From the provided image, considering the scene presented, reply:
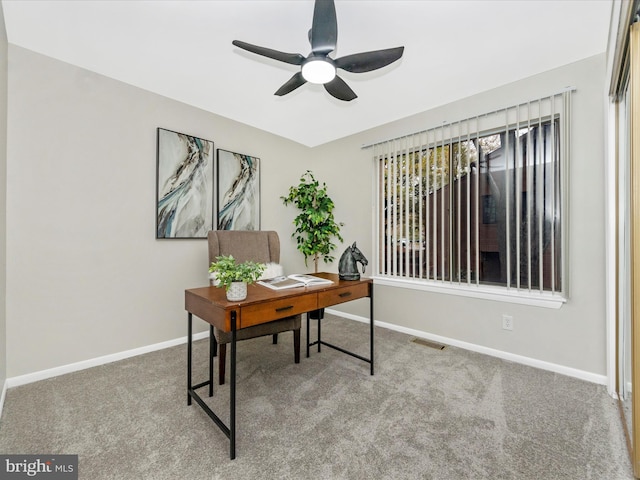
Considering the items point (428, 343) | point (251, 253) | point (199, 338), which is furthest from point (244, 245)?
point (428, 343)

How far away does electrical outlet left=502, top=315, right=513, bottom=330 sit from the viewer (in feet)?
8.45

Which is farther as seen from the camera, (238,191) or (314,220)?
(314,220)

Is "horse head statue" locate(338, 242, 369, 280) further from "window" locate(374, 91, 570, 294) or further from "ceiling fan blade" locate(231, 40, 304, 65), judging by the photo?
"ceiling fan blade" locate(231, 40, 304, 65)

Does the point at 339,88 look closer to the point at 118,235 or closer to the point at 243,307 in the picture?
the point at 243,307

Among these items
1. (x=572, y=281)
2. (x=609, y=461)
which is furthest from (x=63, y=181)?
(x=572, y=281)

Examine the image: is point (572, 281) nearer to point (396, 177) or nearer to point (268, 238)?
point (396, 177)

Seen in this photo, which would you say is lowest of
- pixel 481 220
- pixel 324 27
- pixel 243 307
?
pixel 243 307

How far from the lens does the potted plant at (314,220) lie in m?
3.83

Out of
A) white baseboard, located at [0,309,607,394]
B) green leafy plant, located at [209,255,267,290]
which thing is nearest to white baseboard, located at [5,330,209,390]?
white baseboard, located at [0,309,607,394]

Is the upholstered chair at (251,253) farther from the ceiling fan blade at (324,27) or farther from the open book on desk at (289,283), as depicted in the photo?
the ceiling fan blade at (324,27)

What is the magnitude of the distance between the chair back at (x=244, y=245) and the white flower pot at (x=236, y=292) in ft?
3.57

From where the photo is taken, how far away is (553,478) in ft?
4.34

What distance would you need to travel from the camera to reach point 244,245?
2.76 metres

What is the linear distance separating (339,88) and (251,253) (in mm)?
1600
